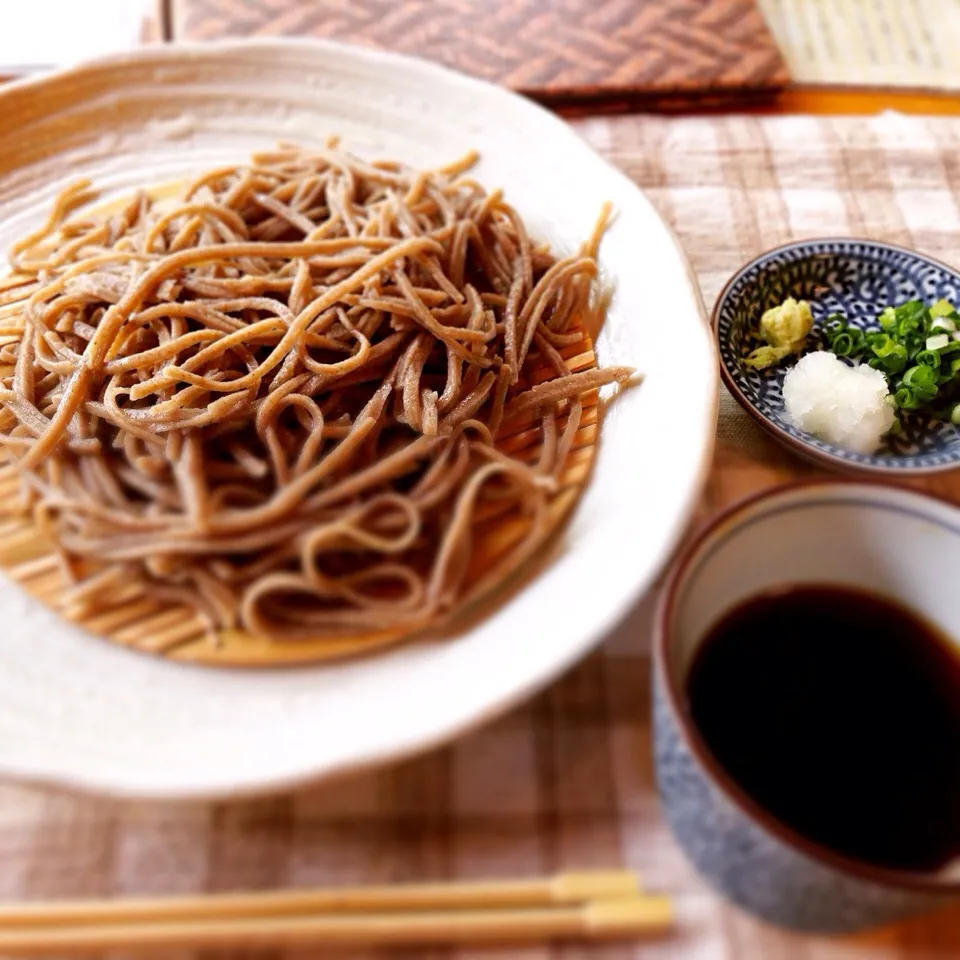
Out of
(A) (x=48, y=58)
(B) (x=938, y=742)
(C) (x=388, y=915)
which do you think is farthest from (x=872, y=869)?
(A) (x=48, y=58)

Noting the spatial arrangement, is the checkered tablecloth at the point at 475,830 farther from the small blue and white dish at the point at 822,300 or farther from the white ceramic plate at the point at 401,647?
the small blue and white dish at the point at 822,300

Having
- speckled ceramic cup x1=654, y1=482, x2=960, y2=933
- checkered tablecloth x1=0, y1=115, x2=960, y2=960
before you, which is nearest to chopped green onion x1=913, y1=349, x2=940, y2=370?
speckled ceramic cup x1=654, y1=482, x2=960, y2=933

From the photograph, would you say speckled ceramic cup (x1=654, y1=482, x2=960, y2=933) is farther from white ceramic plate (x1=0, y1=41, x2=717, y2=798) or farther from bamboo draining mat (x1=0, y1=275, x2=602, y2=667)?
bamboo draining mat (x1=0, y1=275, x2=602, y2=667)

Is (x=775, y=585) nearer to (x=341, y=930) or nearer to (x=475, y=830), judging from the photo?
(x=475, y=830)

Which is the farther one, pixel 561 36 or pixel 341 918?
pixel 561 36

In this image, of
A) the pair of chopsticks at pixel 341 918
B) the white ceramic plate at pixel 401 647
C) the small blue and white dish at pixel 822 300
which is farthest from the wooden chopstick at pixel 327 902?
the small blue and white dish at pixel 822 300

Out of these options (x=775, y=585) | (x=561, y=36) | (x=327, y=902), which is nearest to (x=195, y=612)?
(x=327, y=902)

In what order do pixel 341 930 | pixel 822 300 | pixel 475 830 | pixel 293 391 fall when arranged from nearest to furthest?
pixel 341 930 < pixel 475 830 < pixel 293 391 < pixel 822 300
